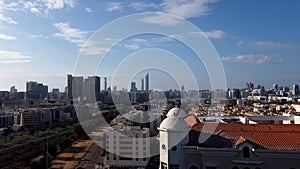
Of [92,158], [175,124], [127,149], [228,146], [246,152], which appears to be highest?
[175,124]

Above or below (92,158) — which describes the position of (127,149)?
above

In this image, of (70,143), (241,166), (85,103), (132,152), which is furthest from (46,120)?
(241,166)

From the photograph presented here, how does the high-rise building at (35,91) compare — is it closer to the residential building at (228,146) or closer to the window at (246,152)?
the residential building at (228,146)

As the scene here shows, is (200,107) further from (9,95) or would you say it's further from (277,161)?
(9,95)

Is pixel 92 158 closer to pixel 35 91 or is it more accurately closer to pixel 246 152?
pixel 246 152

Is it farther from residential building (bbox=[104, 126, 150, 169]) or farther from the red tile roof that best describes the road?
the red tile roof

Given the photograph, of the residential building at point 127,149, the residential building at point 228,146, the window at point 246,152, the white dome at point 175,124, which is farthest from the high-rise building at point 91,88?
the window at point 246,152

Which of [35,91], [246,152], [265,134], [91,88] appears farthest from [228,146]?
[35,91]

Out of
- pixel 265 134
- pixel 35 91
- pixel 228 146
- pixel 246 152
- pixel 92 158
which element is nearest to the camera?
pixel 246 152
